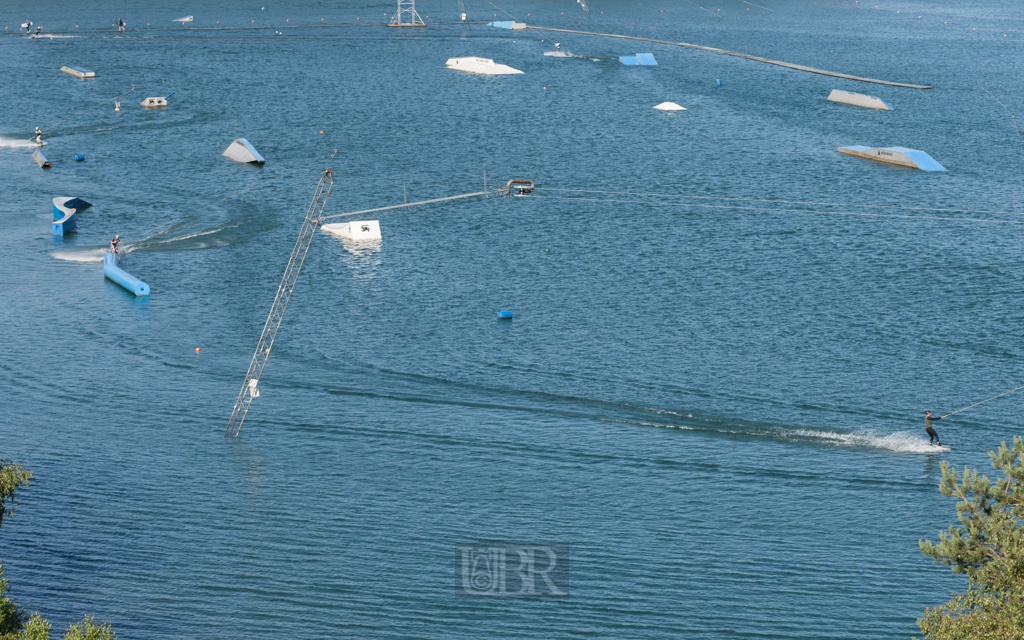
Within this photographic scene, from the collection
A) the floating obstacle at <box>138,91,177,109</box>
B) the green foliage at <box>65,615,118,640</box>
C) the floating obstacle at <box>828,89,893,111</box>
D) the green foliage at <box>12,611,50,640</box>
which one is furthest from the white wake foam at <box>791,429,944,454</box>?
the floating obstacle at <box>138,91,177,109</box>

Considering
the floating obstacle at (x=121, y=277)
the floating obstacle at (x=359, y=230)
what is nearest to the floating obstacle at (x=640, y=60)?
the floating obstacle at (x=359, y=230)

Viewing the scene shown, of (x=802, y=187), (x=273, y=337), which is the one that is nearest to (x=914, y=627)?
(x=273, y=337)

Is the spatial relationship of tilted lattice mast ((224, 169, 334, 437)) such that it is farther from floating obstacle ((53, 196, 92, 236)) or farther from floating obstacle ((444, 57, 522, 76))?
floating obstacle ((444, 57, 522, 76))

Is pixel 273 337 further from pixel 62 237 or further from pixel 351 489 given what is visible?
pixel 62 237

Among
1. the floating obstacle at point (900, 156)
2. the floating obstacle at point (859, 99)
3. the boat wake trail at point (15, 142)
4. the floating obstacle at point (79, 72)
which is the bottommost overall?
the boat wake trail at point (15, 142)

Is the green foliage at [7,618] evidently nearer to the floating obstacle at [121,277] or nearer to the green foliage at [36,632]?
the green foliage at [36,632]

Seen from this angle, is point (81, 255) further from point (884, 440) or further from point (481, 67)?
point (481, 67)

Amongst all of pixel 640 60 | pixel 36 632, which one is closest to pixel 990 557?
pixel 36 632
